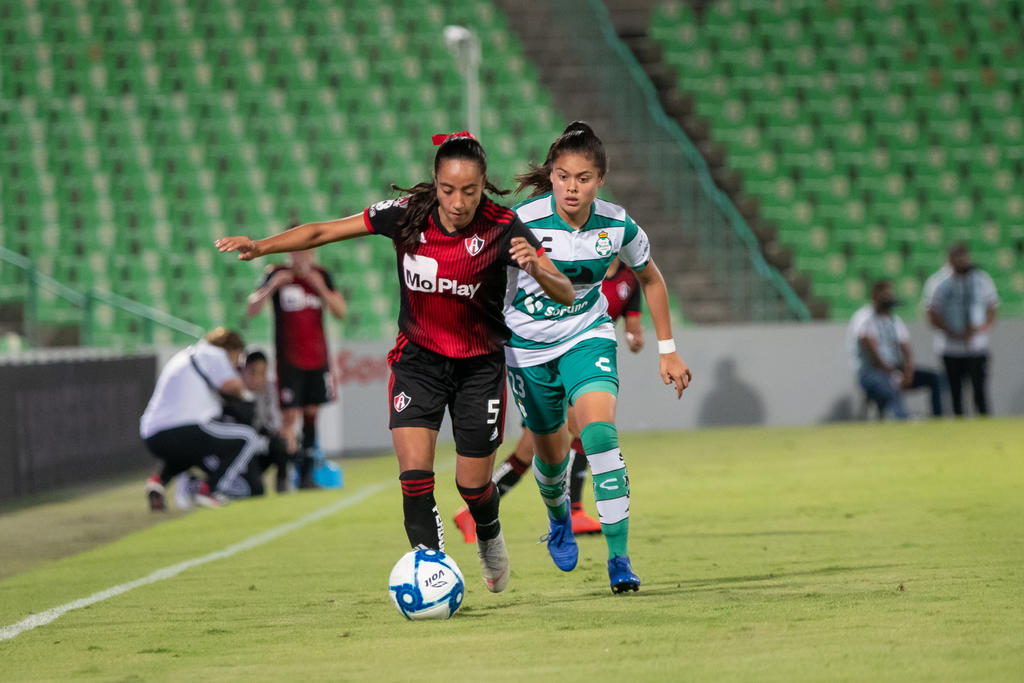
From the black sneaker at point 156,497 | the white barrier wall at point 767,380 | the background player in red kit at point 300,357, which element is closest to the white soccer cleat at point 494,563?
the black sneaker at point 156,497

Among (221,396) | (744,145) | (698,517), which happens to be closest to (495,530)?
(698,517)

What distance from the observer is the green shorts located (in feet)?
21.2

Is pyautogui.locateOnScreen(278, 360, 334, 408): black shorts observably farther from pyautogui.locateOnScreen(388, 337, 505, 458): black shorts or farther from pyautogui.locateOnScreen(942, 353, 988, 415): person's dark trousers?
pyautogui.locateOnScreen(942, 353, 988, 415): person's dark trousers

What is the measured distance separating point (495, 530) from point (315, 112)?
17.1 m

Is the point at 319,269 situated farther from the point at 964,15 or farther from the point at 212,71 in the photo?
the point at 964,15

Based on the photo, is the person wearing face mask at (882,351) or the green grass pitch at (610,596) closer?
the green grass pitch at (610,596)

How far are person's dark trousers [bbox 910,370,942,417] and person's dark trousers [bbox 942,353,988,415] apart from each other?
16cm

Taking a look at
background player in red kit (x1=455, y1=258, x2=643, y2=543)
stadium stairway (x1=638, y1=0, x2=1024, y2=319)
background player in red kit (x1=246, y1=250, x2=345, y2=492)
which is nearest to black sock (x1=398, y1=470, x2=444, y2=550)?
background player in red kit (x1=455, y1=258, x2=643, y2=543)

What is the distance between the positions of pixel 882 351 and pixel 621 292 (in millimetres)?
9183

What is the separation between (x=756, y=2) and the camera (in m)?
23.3

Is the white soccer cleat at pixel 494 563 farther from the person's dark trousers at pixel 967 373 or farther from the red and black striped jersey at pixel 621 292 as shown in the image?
the person's dark trousers at pixel 967 373

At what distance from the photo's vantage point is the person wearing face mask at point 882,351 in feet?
57.2

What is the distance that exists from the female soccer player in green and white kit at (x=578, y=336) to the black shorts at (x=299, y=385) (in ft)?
21.5

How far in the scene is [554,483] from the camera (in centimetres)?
685
